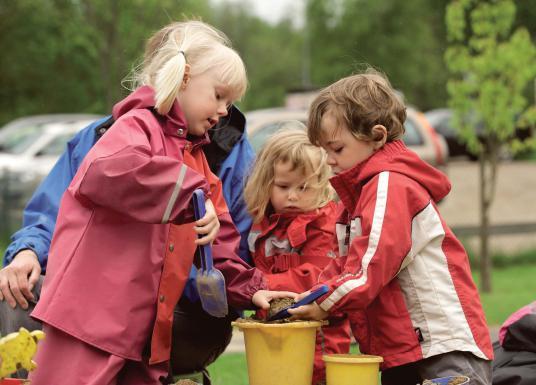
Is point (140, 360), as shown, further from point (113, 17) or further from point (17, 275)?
point (113, 17)

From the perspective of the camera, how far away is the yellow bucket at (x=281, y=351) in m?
3.15

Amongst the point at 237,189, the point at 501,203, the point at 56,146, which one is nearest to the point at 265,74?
the point at 501,203

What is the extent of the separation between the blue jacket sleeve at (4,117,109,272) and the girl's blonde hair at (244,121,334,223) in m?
0.66

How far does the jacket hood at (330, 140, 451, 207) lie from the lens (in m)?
3.25

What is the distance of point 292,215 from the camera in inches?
154

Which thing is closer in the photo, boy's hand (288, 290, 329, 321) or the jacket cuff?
boy's hand (288, 290, 329, 321)

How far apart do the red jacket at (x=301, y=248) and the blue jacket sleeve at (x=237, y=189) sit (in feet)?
0.15

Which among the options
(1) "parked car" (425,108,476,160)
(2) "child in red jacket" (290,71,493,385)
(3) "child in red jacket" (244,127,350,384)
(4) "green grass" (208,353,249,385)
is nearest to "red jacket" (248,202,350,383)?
(3) "child in red jacket" (244,127,350,384)

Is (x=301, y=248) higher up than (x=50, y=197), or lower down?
lower down

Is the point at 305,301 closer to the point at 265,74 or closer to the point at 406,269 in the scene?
the point at 406,269

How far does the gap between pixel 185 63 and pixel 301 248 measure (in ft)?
3.31

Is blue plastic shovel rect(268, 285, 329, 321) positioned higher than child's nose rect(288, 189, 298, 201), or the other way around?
child's nose rect(288, 189, 298, 201)

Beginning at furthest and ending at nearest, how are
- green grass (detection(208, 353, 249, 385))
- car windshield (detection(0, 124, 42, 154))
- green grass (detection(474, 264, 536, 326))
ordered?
car windshield (detection(0, 124, 42, 154)) < green grass (detection(474, 264, 536, 326)) < green grass (detection(208, 353, 249, 385))

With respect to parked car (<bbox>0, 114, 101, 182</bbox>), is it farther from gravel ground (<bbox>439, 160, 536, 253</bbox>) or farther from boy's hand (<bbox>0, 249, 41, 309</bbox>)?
boy's hand (<bbox>0, 249, 41, 309</bbox>)
